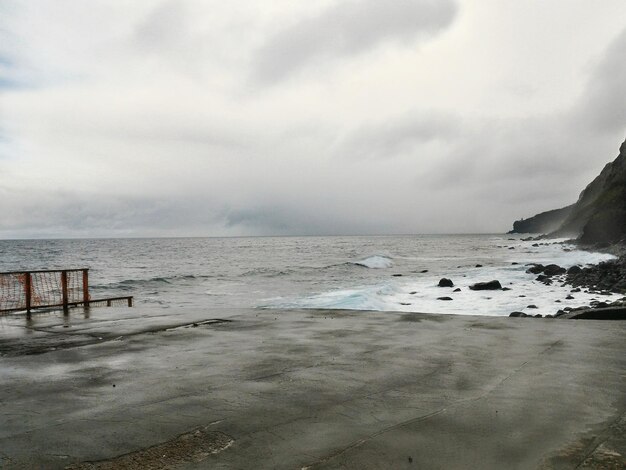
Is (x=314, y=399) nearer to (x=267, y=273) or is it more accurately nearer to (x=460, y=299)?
(x=460, y=299)

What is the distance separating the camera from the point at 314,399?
5.11 m

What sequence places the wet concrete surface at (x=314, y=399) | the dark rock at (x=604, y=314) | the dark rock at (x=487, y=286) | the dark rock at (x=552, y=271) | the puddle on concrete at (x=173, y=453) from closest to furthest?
the puddle on concrete at (x=173, y=453) → the wet concrete surface at (x=314, y=399) → the dark rock at (x=604, y=314) → the dark rock at (x=487, y=286) → the dark rock at (x=552, y=271)

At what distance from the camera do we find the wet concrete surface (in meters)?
3.72

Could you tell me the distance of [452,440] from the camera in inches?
157

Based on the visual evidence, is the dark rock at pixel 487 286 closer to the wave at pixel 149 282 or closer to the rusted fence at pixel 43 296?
the rusted fence at pixel 43 296

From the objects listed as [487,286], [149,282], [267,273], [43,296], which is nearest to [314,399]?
[487,286]

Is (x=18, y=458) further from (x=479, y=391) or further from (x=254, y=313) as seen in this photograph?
(x=254, y=313)

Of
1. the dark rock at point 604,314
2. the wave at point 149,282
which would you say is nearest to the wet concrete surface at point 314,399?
the dark rock at point 604,314

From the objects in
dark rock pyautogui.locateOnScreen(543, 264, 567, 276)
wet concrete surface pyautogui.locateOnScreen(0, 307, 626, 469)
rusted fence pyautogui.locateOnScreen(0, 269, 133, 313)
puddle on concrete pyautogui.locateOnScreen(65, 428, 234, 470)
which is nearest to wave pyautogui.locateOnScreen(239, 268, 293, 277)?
rusted fence pyautogui.locateOnScreen(0, 269, 133, 313)

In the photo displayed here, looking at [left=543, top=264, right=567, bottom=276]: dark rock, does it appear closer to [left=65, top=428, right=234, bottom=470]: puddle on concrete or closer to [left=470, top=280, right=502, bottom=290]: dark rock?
[left=470, top=280, right=502, bottom=290]: dark rock

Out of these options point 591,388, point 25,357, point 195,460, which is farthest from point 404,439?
point 25,357

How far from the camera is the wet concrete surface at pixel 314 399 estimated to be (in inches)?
147

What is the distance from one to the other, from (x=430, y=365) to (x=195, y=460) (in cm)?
397

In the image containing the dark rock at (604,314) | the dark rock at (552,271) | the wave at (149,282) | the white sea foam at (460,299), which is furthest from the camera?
the wave at (149,282)
